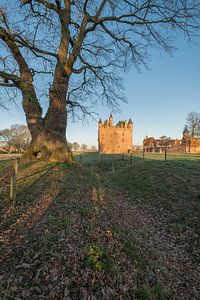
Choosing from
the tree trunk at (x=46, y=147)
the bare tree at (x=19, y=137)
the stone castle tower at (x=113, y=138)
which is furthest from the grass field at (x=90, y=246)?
the stone castle tower at (x=113, y=138)

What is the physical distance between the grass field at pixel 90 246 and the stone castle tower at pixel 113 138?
178 ft

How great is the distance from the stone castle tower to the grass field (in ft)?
178

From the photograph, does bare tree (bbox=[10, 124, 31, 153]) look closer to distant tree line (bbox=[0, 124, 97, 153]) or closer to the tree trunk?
distant tree line (bbox=[0, 124, 97, 153])

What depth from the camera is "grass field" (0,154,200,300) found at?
2.73m

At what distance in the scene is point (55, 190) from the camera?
637 cm

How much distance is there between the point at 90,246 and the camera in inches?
138

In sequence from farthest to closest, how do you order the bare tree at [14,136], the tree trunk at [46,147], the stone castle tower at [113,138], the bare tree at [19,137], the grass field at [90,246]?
the stone castle tower at [113,138], the bare tree at [14,136], the bare tree at [19,137], the tree trunk at [46,147], the grass field at [90,246]

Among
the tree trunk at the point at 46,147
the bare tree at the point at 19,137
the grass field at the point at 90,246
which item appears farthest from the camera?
the bare tree at the point at 19,137

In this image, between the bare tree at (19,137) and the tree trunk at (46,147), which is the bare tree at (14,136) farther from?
the tree trunk at (46,147)

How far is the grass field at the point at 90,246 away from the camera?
8.96 ft

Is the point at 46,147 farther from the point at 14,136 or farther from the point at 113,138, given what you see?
the point at 14,136

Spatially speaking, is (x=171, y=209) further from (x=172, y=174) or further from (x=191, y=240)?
(x=172, y=174)

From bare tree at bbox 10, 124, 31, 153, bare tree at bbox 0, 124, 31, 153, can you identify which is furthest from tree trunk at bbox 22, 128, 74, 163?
bare tree at bbox 0, 124, 31, 153

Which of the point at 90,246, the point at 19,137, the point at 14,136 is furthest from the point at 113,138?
the point at 90,246
